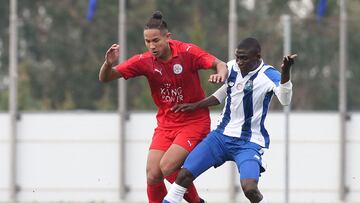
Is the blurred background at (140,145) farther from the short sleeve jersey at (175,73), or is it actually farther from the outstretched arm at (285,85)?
the outstretched arm at (285,85)

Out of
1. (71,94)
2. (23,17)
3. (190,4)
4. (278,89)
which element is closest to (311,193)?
(71,94)

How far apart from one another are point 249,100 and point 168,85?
911 millimetres

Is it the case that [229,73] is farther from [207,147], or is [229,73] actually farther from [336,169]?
[336,169]

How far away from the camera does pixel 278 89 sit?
12422 millimetres

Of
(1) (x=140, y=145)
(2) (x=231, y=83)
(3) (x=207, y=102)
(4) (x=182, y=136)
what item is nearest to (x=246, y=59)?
(2) (x=231, y=83)

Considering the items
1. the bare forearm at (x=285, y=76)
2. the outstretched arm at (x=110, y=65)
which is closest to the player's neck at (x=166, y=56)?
the outstretched arm at (x=110, y=65)

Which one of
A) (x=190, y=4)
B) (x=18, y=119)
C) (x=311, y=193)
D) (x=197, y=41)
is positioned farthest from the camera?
(x=190, y=4)

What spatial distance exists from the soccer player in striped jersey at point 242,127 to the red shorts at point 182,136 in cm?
24

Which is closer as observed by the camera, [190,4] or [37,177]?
[37,177]

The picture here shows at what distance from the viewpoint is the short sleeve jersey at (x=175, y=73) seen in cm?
1282

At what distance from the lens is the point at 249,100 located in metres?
12.6

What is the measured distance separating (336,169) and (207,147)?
15119 millimetres

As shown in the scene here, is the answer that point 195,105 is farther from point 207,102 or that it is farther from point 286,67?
point 286,67

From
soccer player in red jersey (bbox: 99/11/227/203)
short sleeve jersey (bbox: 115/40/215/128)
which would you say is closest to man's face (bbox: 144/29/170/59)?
soccer player in red jersey (bbox: 99/11/227/203)
